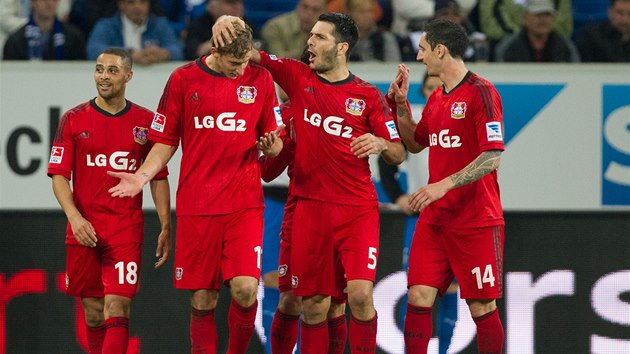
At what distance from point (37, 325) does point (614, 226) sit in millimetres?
4152

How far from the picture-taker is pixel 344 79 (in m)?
7.98

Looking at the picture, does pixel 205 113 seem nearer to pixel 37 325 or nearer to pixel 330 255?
pixel 330 255

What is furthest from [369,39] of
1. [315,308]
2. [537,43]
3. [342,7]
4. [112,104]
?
[315,308]

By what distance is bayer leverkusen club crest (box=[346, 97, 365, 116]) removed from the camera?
7.88 meters

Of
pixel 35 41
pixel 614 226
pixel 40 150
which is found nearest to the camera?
pixel 614 226

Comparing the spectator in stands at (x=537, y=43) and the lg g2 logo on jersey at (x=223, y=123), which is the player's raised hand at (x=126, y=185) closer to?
the lg g2 logo on jersey at (x=223, y=123)

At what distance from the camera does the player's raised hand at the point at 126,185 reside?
7344 millimetres

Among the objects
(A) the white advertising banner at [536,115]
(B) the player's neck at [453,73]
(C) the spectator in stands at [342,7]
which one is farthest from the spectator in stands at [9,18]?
(B) the player's neck at [453,73]

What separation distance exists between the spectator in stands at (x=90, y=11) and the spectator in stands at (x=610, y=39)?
4067mm

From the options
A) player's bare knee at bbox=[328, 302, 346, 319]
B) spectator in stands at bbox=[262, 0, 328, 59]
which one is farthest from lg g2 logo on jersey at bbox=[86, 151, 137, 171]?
spectator in stands at bbox=[262, 0, 328, 59]

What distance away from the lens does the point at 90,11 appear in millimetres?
12141

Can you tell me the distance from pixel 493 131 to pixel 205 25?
4811 mm

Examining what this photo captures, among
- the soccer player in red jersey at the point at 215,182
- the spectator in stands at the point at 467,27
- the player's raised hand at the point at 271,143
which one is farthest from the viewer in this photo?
the spectator in stands at the point at 467,27

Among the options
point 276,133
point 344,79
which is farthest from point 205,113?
point 344,79
